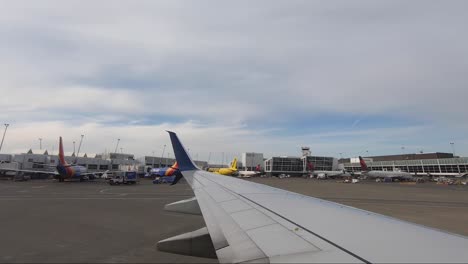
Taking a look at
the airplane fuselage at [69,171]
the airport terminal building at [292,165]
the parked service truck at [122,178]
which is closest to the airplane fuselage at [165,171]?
the parked service truck at [122,178]

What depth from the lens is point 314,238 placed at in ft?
8.73

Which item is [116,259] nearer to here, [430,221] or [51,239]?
[51,239]

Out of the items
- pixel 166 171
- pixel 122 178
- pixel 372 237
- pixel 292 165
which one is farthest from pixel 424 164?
pixel 372 237

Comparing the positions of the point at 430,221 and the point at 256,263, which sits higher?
the point at 256,263

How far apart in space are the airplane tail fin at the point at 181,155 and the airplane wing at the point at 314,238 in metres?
5.11

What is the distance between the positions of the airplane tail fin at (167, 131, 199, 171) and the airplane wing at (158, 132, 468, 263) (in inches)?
201

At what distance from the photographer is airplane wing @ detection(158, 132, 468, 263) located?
218 cm

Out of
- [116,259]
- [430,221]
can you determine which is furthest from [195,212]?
[430,221]

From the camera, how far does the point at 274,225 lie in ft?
10.8

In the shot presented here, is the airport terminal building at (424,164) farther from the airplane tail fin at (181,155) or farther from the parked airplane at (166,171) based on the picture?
the airplane tail fin at (181,155)

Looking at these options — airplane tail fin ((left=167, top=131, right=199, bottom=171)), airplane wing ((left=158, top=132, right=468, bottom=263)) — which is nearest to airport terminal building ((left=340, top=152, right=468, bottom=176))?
airplane tail fin ((left=167, top=131, right=199, bottom=171))

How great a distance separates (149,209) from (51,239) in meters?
7.04

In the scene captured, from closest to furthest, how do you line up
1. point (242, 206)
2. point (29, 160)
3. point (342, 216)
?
point (342, 216)
point (242, 206)
point (29, 160)

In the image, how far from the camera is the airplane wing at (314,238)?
2.18 metres
